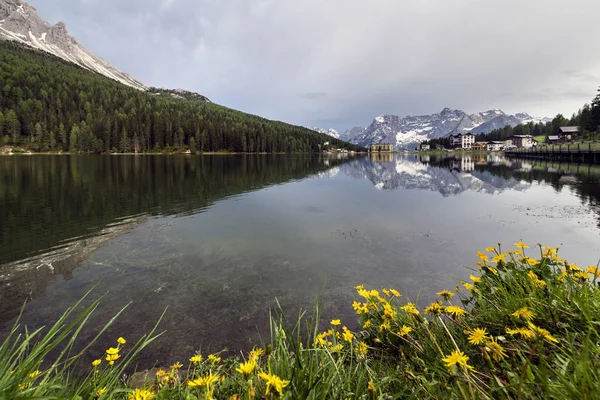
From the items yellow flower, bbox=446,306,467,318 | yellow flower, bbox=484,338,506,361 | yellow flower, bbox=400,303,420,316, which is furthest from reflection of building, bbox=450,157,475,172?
yellow flower, bbox=484,338,506,361

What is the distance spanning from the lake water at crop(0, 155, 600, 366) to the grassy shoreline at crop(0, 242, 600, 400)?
2560 mm

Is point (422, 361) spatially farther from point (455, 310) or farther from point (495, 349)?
point (495, 349)

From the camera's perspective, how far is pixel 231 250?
13719 mm

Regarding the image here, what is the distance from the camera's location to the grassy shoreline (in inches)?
91.7

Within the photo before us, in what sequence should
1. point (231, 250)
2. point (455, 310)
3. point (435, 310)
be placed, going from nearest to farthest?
point (455, 310) < point (435, 310) < point (231, 250)

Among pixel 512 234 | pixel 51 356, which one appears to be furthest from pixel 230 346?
pixel 512 234

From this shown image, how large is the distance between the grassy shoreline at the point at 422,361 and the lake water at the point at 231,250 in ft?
8.40

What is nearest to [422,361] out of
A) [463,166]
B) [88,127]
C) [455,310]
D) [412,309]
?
[412,309]

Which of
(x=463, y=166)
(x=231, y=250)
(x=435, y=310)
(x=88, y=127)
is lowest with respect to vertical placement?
(x=231, y=250)

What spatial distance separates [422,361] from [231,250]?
11293mm

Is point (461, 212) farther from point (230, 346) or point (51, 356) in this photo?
point (51, 356)

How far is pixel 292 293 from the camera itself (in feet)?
31.7

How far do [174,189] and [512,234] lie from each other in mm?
30849

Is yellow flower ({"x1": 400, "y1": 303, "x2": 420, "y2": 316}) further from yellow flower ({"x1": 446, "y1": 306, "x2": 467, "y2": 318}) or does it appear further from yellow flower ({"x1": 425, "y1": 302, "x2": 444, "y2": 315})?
yellow flower ({"x1": 446, "y1": 306, "x2": 467, "y2": 318})
